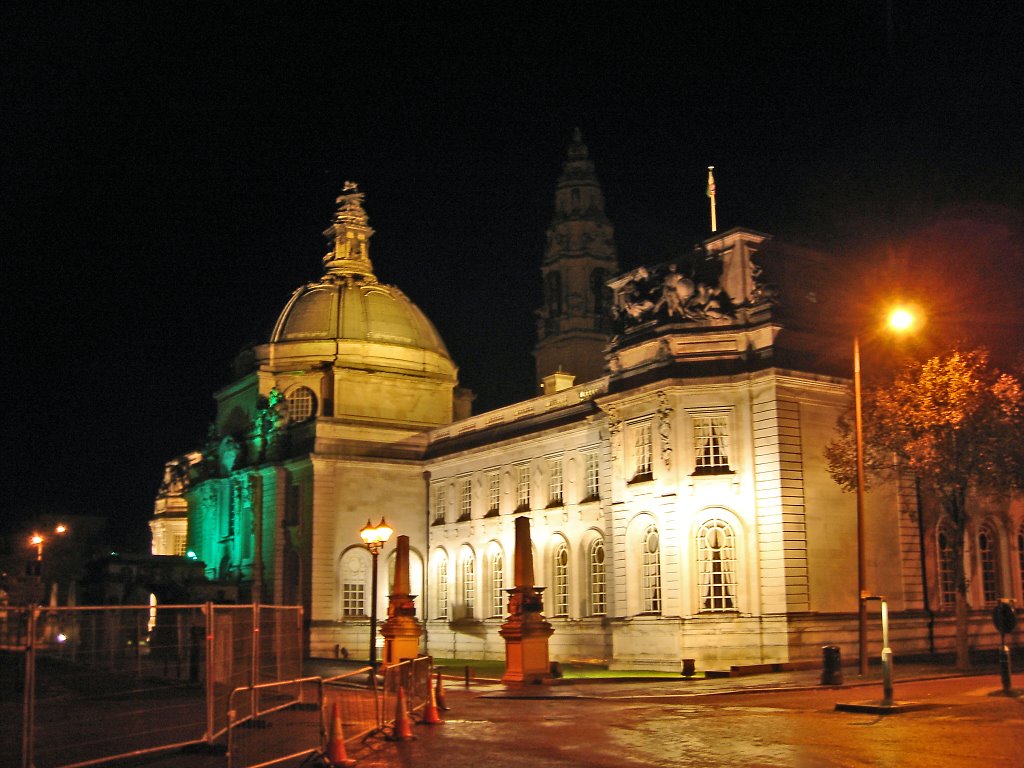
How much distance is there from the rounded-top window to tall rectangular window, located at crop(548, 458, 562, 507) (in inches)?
788

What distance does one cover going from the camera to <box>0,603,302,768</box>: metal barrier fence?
14.6 metres

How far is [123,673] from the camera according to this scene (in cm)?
1738

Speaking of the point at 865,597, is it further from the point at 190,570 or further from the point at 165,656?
the point at 190,570

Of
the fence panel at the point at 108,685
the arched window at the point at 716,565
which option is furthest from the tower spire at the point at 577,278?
the fence panel at the point at 108,685

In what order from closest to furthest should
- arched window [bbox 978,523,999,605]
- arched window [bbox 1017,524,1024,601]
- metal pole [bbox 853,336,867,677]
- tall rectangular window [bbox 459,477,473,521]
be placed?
metal pole [bbox 853,336,867,677]
arched window [bbox 978,523,999,605]
arched window [bbox 1017,524,1024,601]
tall rectangular window [bbox 459,477,473,521]

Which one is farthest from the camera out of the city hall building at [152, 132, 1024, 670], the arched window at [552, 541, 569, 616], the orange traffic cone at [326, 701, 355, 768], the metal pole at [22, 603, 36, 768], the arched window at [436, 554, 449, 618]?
the arched window at [436, 554, 449, 618]

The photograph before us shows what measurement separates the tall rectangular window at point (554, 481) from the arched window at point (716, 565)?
45.7ft

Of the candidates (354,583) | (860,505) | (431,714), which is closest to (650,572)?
(860,505)

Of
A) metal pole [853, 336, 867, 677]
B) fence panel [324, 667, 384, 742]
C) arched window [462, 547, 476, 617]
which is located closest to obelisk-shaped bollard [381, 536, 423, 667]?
fence panel [324, 667, 384, 742]

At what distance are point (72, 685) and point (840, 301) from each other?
106ft

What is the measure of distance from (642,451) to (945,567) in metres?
12.2

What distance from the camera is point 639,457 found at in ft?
144

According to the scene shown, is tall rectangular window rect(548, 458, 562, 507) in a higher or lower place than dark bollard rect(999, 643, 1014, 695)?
higher

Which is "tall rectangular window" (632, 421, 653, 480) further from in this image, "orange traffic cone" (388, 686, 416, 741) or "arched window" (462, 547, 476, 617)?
"orange traffic cone" (388, 686, 416, 741)
